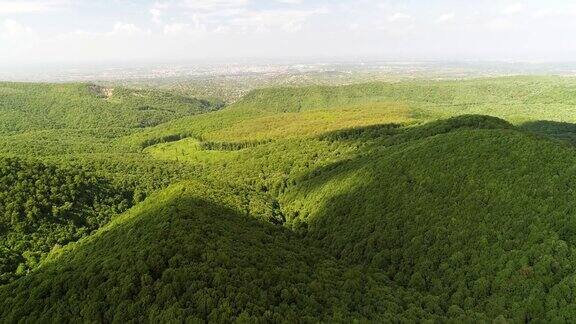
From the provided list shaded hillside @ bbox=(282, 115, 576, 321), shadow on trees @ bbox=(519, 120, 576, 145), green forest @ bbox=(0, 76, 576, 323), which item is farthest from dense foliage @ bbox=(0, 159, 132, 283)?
shadow on trees @ bbox=(519, 120, 576, 145)

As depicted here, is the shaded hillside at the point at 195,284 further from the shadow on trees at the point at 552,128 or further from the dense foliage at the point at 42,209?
the shadow on trees at the point at 552,128

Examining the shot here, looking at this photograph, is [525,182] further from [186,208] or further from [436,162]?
[186,208]

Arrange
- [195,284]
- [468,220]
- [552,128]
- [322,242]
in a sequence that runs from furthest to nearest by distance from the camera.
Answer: [552,128]
[322,242]
[468,220]
[195,284]

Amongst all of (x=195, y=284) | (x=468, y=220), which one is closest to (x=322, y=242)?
(x=468, y=220)

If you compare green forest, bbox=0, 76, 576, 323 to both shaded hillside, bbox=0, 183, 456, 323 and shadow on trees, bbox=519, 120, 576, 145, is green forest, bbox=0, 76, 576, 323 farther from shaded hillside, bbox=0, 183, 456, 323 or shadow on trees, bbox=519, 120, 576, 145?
shadow on trees, bbox=519, 120, 576, 145

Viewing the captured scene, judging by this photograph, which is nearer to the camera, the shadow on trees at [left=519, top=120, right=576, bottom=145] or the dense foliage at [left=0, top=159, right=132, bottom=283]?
the dense foliage at [left=0, top=159, right=132, bottom=283]

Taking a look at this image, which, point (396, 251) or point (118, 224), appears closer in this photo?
point (396, 251)

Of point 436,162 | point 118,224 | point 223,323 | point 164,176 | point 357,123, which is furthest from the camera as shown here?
point 357,123

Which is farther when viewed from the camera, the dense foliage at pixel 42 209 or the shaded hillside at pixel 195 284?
the dense foliage at pixel 42 209

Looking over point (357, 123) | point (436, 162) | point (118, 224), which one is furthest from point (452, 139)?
point (357, 123)

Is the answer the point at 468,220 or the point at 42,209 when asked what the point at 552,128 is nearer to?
the point at 468,220

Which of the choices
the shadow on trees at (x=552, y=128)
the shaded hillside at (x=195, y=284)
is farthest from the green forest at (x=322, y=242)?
the shadow on trees at (x=552, y=128)
